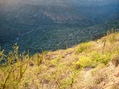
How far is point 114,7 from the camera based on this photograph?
17062 cm

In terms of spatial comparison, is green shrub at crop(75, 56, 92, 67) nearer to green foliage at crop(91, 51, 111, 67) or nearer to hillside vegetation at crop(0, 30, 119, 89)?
hillside vegetation at crop(0, 30, 119, 89)

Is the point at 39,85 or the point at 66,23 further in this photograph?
the point at 66,23

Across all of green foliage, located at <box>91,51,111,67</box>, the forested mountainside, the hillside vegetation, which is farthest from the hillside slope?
the hillside vegetation

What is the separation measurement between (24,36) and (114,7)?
85.6 m

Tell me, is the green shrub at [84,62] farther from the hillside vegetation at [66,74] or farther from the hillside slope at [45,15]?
the hillside slope at [45,15]

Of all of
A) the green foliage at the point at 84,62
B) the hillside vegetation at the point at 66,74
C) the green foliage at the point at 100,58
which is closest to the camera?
the hillside vegetation at the point at 66,74

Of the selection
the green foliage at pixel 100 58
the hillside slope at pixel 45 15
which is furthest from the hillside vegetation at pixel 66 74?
the hillside slope at pixel 45 15

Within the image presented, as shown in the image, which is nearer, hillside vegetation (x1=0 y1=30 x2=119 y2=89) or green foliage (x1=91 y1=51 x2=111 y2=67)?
hillside vegetation (x1=0 y1=30 x2=119 y2=89)

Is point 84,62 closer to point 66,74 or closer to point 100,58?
point 100,58

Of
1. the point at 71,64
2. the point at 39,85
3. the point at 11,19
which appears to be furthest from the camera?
the point at 11,19

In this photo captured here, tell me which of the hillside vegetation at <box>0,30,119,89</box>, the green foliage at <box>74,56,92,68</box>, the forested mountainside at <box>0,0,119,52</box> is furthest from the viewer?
the forested mountainside at <box>0,0,119,52</box>

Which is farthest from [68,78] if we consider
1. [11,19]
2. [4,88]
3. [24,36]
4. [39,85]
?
[11,19]

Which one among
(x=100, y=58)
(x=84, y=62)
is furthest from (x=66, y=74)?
(x=100, y=58)

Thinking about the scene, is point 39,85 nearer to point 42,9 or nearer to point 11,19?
point 11,19
